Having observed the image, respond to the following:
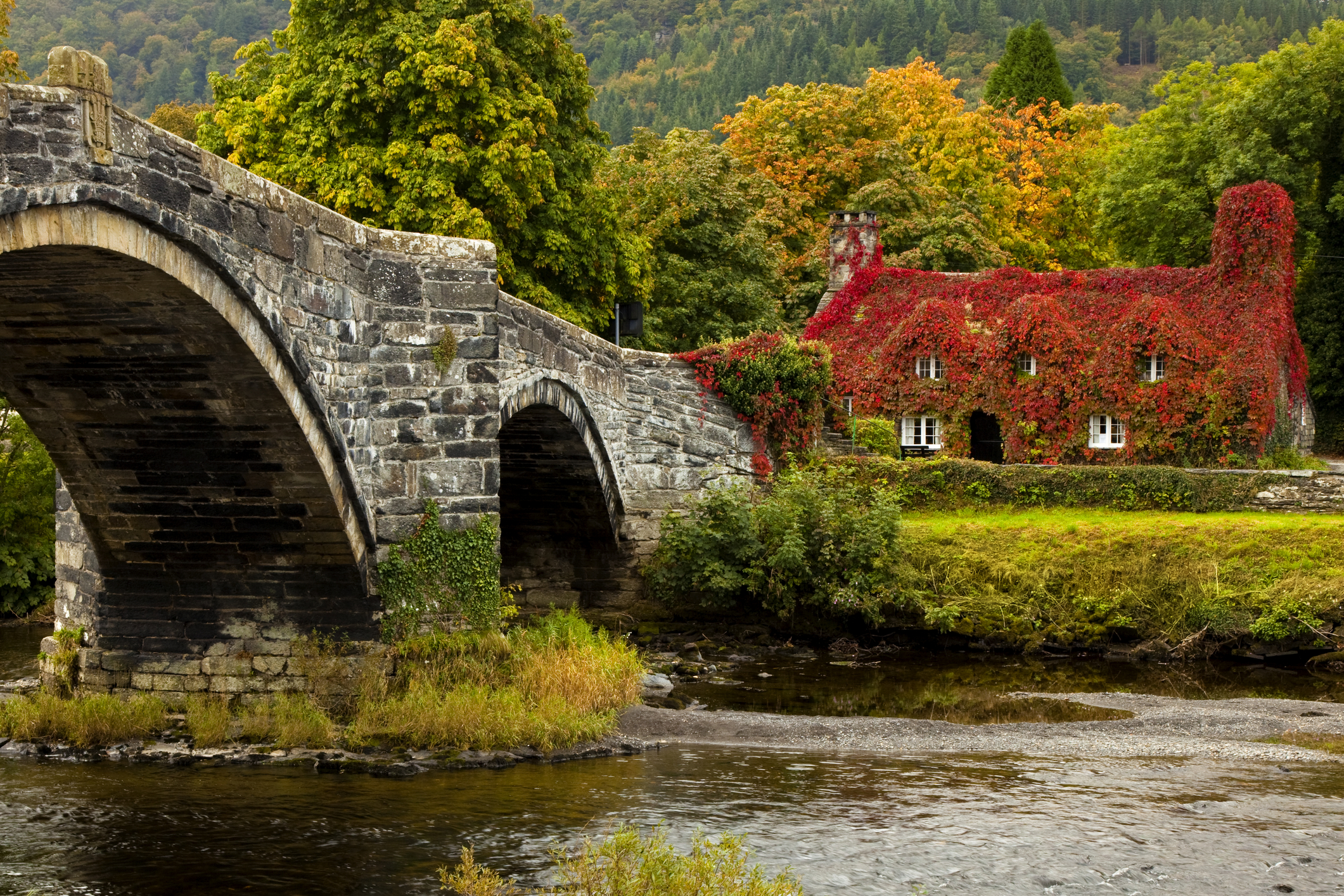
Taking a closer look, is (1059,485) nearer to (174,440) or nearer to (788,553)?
(788,553)

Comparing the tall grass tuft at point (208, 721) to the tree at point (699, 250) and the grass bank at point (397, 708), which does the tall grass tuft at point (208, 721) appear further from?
the tree at point (699, 250)

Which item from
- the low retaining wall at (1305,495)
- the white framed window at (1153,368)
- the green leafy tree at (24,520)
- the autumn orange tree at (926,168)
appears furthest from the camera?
the autumn orange tree at (926,168)

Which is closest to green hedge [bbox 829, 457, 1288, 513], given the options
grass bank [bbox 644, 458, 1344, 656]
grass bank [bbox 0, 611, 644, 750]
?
grass bank [bbox 644, 458, 1344, 656]

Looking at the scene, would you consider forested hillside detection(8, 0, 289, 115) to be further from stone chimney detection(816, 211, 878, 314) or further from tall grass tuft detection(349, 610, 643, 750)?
tall grass tuft detection(349, 610, 643, 750)

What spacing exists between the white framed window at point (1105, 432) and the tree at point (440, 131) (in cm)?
1010

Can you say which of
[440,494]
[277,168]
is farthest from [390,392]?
[277,168]

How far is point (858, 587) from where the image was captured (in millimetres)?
18047

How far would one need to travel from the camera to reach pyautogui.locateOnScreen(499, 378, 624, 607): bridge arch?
16594 mm

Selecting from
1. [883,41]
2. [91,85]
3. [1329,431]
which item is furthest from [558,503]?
[883,41]

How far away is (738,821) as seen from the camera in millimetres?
9750

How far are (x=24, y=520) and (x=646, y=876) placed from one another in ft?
57.4

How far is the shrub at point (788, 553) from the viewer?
1809 centimetres

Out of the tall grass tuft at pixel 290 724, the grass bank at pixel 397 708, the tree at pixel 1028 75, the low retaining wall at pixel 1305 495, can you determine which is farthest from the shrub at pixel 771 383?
the tree at pixel 1028 75

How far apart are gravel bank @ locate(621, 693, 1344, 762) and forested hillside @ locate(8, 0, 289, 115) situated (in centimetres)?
5482
